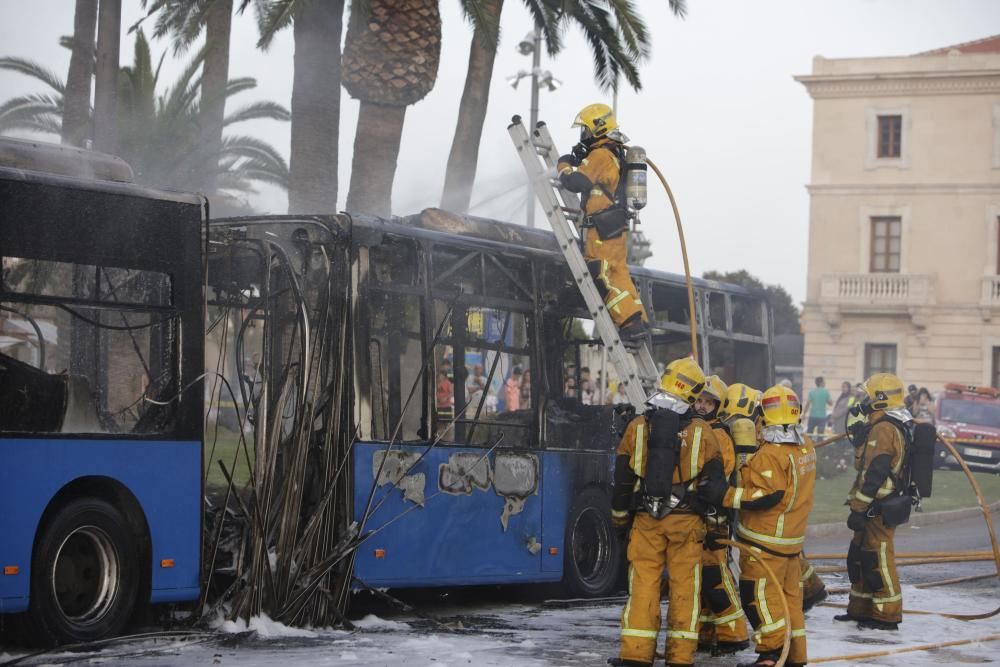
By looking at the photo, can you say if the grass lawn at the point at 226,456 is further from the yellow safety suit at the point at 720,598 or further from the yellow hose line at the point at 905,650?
the yellow hose line at the point at 905,650

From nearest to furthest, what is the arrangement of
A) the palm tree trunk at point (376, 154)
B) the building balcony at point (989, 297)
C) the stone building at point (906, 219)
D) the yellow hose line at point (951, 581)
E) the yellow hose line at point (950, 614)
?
the yellow hose line at point (950, 614) → the yellow hose line at point (951, 581) → the palm tree trunk at point (376, 154) → the building balcony at point (989, 297) → the stone building at point (906, 219)

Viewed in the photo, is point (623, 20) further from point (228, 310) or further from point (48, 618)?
point (48, 618)

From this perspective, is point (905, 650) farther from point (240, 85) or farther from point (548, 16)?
point (240, 85)

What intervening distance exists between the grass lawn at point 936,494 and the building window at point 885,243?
862 inches

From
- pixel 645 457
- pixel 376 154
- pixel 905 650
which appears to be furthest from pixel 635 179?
pixel 376 154

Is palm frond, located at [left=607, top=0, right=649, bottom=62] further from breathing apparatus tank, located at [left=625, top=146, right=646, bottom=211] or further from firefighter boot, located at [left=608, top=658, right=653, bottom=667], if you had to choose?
firefighter boot, located at [left=608, top=658, right=653, bottom=667]

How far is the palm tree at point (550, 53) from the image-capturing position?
18.3m

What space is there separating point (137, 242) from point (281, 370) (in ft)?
4.80

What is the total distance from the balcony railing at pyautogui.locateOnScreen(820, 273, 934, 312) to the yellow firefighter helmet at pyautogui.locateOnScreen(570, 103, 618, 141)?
41.9 meters

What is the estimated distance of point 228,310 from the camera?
11.1m

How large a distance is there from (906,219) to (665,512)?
148 feet

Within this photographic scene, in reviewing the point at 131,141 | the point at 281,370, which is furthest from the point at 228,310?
the point at 131,141

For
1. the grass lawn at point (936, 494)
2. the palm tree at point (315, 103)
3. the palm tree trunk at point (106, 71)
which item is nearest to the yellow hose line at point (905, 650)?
the palm tree at point (315, 103)

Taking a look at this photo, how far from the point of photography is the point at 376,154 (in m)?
17.2
